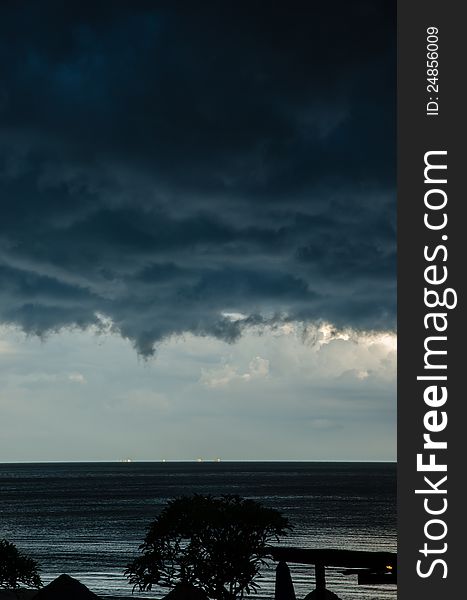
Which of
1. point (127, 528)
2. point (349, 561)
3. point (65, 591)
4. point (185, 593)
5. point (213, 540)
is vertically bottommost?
point (127, 528)

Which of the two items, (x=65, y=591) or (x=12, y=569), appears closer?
(x=65, y=591)

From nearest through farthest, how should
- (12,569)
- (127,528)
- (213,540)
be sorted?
(213,540) → (12,569) → (127,528)

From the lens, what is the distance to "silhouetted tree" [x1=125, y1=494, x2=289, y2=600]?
26031 mm

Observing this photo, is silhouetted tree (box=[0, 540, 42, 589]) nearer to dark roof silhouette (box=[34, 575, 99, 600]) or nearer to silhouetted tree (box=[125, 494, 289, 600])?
dark roof silhouette (box=[34, 575, 99, 600])

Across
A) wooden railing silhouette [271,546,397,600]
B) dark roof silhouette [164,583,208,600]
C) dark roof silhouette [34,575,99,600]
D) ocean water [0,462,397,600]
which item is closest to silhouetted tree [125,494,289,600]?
dark roof silhouette [164,583,208,600]

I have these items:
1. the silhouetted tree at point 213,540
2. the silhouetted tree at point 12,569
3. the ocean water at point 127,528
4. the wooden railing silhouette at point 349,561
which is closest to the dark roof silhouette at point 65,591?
the silhouetted tree at point 213,540

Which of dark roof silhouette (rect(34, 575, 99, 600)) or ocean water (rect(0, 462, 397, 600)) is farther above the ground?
dark roof silhouette (rect(34, 575, 99, 600))

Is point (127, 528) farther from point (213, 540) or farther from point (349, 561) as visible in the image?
point (349, 561)

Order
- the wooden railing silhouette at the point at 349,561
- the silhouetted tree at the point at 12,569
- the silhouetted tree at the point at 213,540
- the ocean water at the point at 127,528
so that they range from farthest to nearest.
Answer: the ocean water at the point at 127,528
the silhouetted tree at the point at 12,569
the silhouetted tree at the point at 213,540
the wooden railing silhouette at the point at 349,561

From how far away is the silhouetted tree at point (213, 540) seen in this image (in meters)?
26.0

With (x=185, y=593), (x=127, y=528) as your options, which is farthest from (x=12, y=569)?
(x=127, y=528)

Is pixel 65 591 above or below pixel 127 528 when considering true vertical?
above

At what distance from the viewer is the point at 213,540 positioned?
2625cm

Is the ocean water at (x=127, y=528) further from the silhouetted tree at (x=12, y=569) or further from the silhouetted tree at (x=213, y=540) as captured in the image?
the silhouetted tree at (x=213, y=540)
